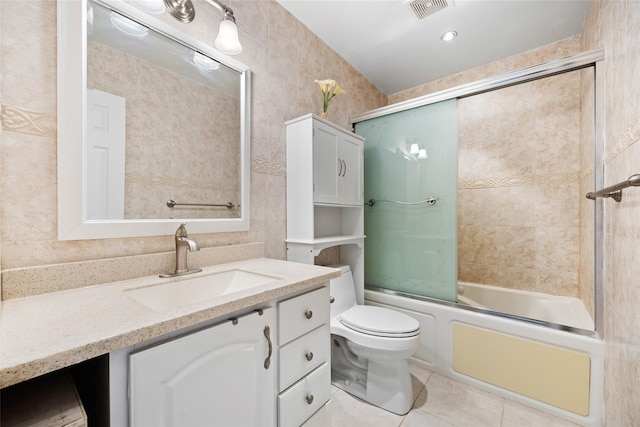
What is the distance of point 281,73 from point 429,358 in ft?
7.13

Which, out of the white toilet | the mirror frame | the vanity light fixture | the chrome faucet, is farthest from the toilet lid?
the vanity light fixture

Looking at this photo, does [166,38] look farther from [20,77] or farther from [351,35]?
[351,35]

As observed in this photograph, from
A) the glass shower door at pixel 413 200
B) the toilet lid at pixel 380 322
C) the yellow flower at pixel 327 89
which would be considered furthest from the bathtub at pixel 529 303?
the yellow flower at pixel 327 89

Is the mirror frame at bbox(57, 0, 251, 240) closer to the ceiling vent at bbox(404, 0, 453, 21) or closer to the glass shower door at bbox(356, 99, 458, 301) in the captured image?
the ceiling vent at bbox(404, 0, 453, 21)

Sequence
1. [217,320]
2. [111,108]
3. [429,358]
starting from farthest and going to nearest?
[429,358], [111,108], [217,320]

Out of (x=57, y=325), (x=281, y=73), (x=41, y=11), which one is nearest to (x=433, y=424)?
(x=57, y=325)

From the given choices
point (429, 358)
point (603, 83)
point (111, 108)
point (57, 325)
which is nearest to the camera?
point (57, 325)

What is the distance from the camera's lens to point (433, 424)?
55.0 inches

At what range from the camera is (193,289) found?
1.07 meters

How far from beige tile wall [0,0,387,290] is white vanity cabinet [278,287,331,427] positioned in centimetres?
59

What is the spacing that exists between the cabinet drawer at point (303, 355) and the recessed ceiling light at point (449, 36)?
2159 millimetres

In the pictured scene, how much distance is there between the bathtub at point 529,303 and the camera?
5.86 ft

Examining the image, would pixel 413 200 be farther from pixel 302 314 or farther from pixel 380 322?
pixel 302 314

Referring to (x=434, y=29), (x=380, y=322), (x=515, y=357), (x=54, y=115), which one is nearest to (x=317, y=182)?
(x=380, y=322)
